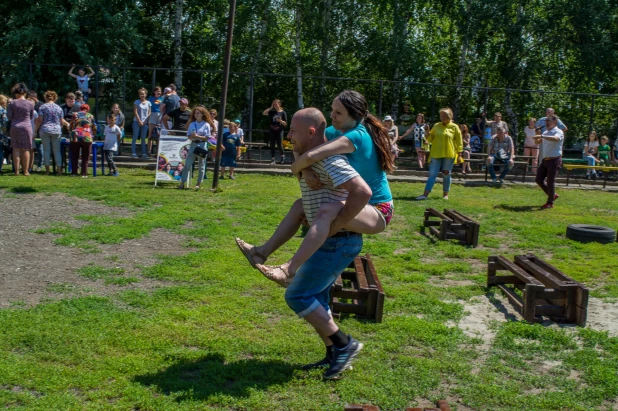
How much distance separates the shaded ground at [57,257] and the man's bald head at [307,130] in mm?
3033

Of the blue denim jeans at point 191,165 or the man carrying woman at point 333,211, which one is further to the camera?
the blue denim jeans at point 191,165

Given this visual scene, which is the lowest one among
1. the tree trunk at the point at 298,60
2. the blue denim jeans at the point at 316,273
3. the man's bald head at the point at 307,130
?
the blue denim jeans at the point at 316,273

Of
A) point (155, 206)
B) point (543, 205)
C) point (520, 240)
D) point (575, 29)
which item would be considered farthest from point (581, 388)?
point (575, 29)

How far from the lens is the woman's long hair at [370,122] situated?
15.3ft

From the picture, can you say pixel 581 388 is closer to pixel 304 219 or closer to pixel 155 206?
pixel 304 219

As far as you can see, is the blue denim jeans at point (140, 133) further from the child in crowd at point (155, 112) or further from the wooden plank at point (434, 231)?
the wooden plank at point (434, 231)

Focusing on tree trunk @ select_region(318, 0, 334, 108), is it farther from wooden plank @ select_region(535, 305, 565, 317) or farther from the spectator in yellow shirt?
wooden plank @ select_region(535, 305, 565, 317)

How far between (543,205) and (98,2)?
1612 cm

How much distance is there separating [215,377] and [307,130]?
1743 mm

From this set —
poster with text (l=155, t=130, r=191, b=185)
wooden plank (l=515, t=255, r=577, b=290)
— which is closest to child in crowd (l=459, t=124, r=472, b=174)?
poster with text (l=155, t=130, r=191, b=185)

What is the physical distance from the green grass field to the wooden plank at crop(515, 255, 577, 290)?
425mm

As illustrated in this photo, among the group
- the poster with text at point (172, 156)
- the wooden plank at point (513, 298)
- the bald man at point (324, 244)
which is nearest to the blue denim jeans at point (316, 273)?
the bald man at point (324, 244)

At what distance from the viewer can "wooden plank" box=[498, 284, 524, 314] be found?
6.47 meters

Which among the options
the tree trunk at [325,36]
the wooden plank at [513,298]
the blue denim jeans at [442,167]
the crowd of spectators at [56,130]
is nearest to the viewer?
the wooden plank at [513,298]
